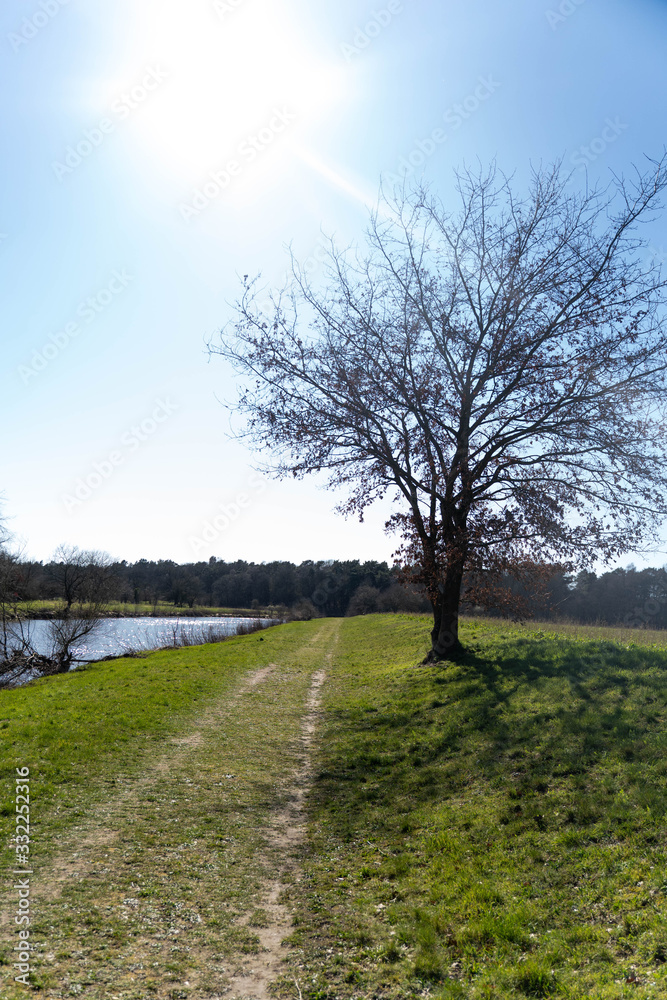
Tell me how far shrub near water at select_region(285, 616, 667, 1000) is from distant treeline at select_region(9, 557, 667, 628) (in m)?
60.8

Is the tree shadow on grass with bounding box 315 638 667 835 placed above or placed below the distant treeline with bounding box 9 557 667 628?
above

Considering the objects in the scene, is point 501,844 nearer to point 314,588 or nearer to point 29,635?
point 29,635

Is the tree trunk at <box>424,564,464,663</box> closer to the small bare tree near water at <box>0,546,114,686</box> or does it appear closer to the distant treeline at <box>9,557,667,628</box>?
the small bare tree near water at <box>0,546,114,686</box>

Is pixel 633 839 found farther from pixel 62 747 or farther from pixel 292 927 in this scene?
pixel 62 747

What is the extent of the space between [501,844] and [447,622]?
10623 millimetres

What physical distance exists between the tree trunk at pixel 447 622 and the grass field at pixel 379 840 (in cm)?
295

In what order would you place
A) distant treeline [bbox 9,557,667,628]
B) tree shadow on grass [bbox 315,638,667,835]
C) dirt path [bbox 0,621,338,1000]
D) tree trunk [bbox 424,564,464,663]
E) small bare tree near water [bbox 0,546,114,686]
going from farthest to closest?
distant treeline [bbox 9,557,667,628] → small bare tree near water [bbox 0,546,114,686] → tree trunk [bbox 424,564,464,663] → tree shadow on grass [bbox 315,638,667,835] → dirt path [bbox 0,621,338,1000]

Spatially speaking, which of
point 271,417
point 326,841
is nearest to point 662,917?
point 326,841

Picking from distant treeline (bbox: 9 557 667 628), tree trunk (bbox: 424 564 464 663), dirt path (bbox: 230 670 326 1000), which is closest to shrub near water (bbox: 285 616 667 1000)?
dirt path (bbox: 230 670 326 1000)

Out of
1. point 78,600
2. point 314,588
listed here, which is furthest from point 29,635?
point 314,588

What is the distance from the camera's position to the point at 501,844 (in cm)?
655

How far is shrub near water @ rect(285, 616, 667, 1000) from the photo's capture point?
455cm

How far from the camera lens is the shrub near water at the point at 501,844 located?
14.9 feet

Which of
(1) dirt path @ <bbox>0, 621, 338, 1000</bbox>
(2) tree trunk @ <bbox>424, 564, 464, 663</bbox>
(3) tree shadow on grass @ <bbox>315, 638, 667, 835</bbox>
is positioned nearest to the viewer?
(1) dirt path @ <bbox>0, 621, 338, 1000</bbox>
